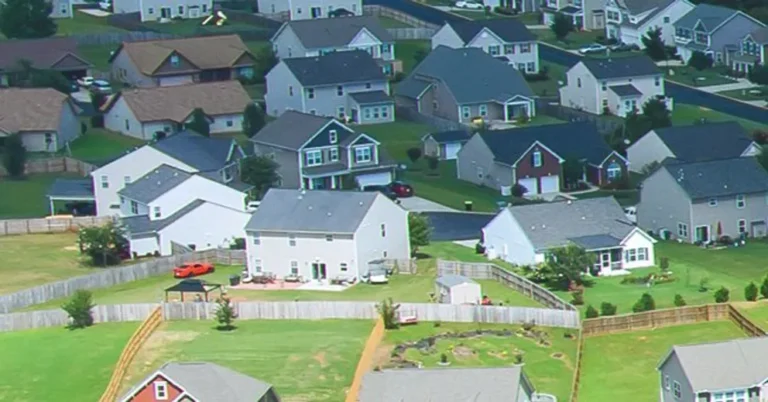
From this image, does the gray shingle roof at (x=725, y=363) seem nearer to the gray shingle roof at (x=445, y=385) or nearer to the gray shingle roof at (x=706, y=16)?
the gray shingle roof at (x=445, y=385)

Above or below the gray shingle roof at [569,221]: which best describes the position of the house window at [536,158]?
above

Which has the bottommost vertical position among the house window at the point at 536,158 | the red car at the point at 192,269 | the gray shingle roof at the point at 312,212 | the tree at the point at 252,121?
the red car at the point at 192,269

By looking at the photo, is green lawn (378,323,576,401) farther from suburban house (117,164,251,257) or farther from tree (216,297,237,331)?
suburban house (117,164,251,257)

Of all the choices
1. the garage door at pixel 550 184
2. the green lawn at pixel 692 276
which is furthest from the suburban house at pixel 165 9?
the green lawn at pixel 692 276

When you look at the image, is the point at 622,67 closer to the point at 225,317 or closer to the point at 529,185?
the point at 529,185

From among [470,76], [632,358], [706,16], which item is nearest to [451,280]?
[632,358]

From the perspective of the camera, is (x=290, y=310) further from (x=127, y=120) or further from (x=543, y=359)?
(x=127, y=120)
